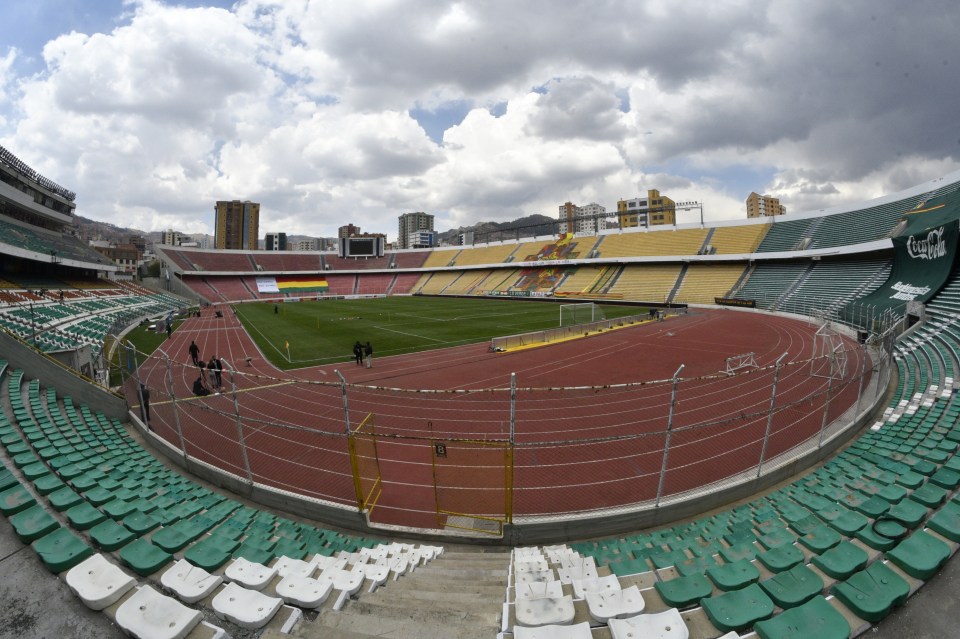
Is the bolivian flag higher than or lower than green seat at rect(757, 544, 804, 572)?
higher

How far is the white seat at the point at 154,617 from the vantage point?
10.1ft

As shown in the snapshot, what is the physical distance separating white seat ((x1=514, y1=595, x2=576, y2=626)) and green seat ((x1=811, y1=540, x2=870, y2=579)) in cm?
265

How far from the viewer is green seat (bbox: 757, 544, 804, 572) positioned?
438 cm

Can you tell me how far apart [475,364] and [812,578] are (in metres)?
17.9

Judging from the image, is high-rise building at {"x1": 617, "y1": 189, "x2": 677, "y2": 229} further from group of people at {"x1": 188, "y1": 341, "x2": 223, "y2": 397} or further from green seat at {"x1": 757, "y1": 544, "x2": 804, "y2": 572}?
green seat at {"x1": 757, "y1": 544, "x2": 804, "y2": 572}

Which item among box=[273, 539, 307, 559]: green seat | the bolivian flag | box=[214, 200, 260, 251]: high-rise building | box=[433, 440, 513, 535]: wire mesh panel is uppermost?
box=[214, 200, 260, 251]: high-rise building

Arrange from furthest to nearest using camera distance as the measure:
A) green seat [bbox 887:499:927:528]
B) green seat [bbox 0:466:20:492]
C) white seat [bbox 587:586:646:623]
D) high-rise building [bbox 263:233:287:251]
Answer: high-rise building [bbox 263:233:287:251], green seat [bbox 0:466:20:492], green seat [bbox 887:499:927:528], white seat [bbox 587:586:646:623]

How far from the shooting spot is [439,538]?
7.73 meters

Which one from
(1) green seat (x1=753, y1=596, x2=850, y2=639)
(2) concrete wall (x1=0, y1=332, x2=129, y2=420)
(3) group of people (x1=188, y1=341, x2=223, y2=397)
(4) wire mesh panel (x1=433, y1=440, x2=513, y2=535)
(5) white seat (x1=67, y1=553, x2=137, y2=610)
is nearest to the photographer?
(1) green seat (x1=753, y1=596, x2=850, y2=639)

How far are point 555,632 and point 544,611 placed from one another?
395mm

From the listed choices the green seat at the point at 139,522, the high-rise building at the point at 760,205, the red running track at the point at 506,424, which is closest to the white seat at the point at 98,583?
the green seat at the point at 139,522

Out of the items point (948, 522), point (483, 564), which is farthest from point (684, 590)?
point (483, 564)

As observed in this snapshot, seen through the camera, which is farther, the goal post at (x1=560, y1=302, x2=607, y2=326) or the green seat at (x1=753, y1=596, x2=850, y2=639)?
the goal post at (x1=560, y1=302, x2=607, y2=326)

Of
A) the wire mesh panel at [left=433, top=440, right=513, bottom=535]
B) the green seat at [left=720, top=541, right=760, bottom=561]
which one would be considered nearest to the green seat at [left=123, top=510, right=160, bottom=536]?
the wire mesh panel at [left=433, top=440, right=513, bottom=535]
